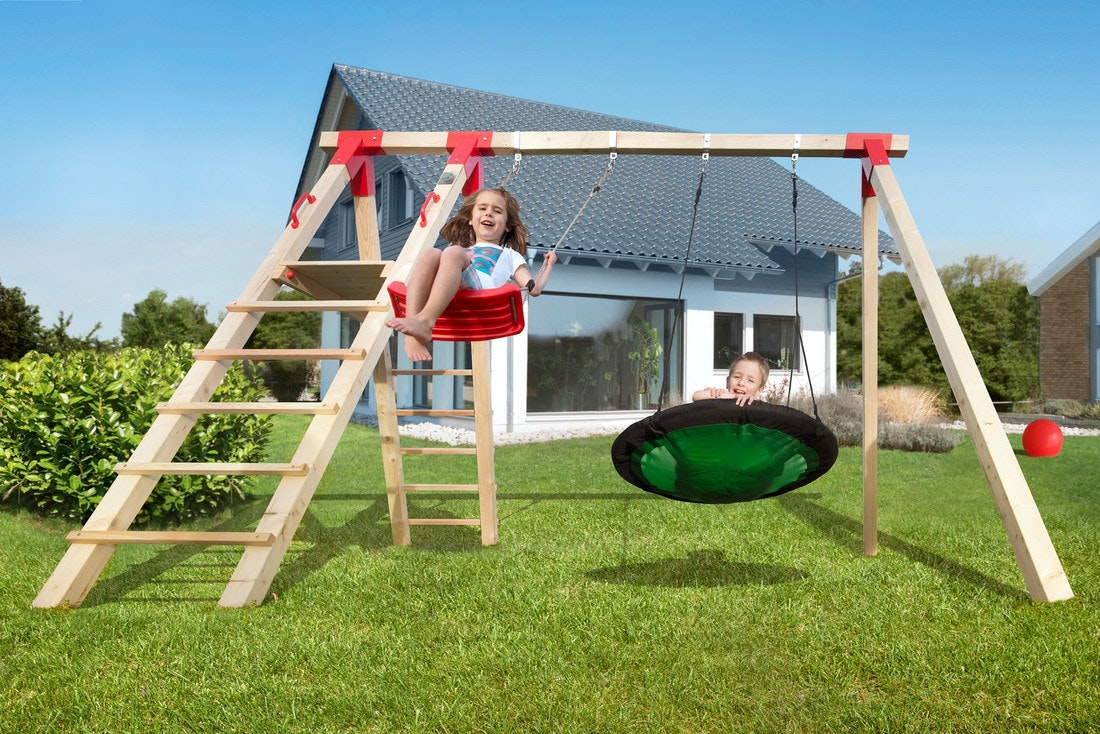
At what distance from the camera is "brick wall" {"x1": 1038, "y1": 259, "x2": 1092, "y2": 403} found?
21.1 metres

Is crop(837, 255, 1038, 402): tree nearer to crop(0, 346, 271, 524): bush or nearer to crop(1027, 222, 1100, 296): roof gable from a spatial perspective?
crop(1027, 222, 1100, 296): roof gable

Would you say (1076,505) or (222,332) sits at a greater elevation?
(222,332)

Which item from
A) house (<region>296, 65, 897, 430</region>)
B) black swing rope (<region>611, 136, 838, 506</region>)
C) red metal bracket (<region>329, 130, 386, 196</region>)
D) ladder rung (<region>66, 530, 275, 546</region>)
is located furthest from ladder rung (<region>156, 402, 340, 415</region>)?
house (<region>296, 65, 897, 430</region>)

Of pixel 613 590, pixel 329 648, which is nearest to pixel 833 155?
pixel 613 590

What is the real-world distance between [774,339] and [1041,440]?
6.39 metres

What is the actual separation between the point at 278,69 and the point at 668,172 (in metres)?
Result: 10.1

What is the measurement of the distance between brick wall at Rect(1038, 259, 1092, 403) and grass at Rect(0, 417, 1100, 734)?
16875 mm

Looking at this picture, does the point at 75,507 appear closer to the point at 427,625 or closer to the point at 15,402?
the point at 15,402

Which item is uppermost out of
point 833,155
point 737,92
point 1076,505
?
point 737,92

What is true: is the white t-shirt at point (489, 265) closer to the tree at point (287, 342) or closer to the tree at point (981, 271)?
the tree at point (287, 342)

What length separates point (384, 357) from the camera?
18.0 feet

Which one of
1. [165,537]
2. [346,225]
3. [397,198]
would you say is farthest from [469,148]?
[346,225]

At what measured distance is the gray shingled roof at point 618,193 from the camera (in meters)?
14.3

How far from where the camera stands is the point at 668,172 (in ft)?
60.7
